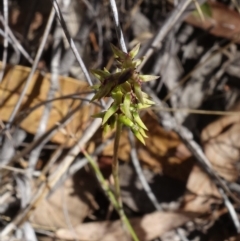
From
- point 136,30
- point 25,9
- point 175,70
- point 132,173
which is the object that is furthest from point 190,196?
point 25,9

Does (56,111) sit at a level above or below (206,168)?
above

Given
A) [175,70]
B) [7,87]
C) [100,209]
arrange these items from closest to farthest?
[7,87] < [100,209] < [175,70]

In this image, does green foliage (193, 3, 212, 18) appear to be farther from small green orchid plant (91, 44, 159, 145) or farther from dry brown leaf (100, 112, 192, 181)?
small green orchid plant (91, 44, 159, 145)

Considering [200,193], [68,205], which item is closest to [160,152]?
[200,193]

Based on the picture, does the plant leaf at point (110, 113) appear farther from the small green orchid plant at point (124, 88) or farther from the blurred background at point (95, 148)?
the blurred background at point (95, 148)

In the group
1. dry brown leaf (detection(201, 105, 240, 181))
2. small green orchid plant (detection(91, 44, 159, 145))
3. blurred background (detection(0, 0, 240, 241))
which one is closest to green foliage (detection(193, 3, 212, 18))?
blurred background (detection(0, 0, 240, 241))

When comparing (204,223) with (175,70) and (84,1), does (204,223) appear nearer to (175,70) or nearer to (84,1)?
(175,70)

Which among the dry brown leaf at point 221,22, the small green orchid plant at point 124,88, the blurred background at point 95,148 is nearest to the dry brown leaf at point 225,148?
the blurred background at point 95,148
